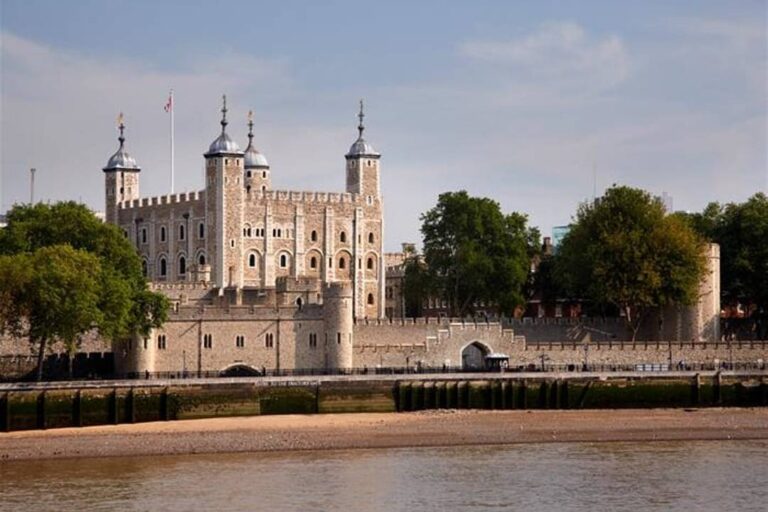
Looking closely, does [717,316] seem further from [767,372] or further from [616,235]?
[767,372]

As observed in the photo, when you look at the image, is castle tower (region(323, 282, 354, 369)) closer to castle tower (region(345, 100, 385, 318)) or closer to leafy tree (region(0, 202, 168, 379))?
leafy tree (region(0, 202, 168, 379))

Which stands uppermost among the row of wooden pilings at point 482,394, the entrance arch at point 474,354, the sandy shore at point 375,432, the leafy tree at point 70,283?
the leafy tree at point 70,283

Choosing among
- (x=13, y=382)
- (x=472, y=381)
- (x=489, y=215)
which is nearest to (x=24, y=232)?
(x=13, y=382)

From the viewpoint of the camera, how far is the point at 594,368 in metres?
85.2

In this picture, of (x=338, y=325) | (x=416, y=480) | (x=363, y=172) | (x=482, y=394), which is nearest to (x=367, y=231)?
(x=363, y=172)

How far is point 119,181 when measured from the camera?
→ 112625mm

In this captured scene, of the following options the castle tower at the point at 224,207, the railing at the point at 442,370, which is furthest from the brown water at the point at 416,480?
the castle tower at the point at 224,207

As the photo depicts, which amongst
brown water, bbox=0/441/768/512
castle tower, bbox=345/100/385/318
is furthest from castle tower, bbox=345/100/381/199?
brown water, bbox=0/441/768/512

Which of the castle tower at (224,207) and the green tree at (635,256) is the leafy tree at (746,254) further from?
the castle tower at (224,207)

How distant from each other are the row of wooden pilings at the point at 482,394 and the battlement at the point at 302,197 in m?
34.2

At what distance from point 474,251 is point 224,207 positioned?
14.4 meters

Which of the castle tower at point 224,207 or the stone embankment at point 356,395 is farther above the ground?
the castle tower at point 224,207

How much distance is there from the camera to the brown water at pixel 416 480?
2084 inches

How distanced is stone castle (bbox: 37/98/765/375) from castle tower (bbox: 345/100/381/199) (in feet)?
0.28
